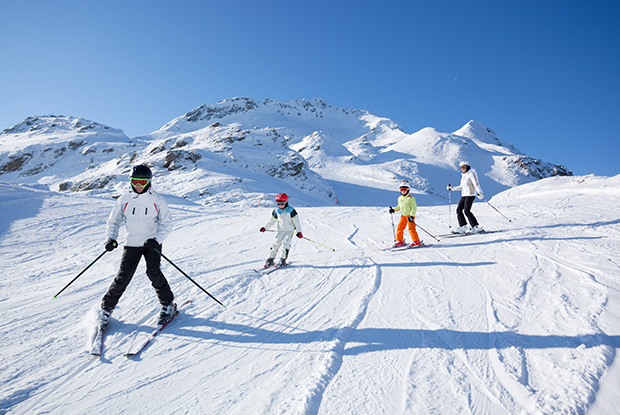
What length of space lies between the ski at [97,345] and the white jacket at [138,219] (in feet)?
3.31

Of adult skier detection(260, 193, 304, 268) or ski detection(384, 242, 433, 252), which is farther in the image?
ski detection(384, 242, 433, 252)

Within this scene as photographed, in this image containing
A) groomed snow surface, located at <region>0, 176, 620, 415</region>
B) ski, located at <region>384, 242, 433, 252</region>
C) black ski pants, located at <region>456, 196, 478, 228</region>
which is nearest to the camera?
groomed snow surface, located at <region>0, 176, 620, 415</region>

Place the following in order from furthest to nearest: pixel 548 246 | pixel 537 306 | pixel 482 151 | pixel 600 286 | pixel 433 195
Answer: pixel 482 151 < pixel 433 195 < pixel 548 246 < pixel 600 286 < pixel 537 306

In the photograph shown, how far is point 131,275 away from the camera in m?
3.21

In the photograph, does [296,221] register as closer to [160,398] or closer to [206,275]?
[206,275]

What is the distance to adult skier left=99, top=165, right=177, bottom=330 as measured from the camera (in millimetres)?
3158

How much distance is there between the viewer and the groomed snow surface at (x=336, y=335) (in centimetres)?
208

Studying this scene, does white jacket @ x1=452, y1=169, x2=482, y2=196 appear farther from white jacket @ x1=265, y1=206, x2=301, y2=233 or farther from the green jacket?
white jacket @ x1=265, y1=206, x2=301, y2=233

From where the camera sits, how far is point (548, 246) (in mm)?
6004

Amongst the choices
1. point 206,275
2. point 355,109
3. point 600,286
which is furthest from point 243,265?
point 355,109

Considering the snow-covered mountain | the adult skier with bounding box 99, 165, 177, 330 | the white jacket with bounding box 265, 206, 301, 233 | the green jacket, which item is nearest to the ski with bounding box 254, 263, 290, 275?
the white jacket with bounding box 265, 206, 301, 233

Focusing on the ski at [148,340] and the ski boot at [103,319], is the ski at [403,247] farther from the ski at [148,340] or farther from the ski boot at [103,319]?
the ski boot at [103,319]

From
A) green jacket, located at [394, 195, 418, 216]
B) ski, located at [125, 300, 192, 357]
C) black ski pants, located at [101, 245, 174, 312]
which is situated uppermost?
green jacket, located at [394, 195, 418, 216]

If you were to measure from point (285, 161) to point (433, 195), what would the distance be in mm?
20094
